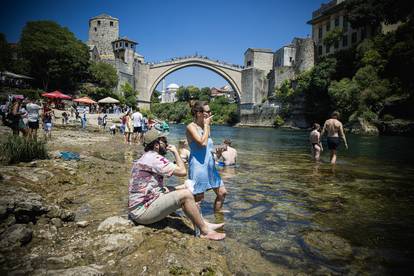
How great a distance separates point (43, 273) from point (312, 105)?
39.9 meters

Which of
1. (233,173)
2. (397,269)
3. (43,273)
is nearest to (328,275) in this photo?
(397,269)

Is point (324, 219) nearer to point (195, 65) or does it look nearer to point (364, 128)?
point (364, 128)

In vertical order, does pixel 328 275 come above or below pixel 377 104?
below

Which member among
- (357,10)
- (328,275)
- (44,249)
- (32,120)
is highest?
(357,10)

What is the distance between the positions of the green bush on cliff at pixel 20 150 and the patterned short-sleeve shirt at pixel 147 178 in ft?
12.1

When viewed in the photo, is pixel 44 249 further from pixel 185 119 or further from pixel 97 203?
pixel 185 119

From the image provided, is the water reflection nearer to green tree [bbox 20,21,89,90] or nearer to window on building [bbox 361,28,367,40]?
green tree [bbox 20,21,89,90]

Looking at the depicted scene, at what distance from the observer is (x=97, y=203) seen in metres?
4.01

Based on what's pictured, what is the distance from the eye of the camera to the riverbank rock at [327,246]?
2.80 m

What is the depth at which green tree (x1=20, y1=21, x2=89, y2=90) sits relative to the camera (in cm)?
3459

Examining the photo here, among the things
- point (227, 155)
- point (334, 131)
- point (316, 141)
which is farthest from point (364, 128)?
point (227, 155)

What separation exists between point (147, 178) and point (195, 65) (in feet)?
180

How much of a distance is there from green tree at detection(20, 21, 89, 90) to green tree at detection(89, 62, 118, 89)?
1.83m

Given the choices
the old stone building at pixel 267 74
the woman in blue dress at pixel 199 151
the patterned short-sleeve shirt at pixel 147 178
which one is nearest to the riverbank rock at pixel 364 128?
the old stone building at pixel 267 74
